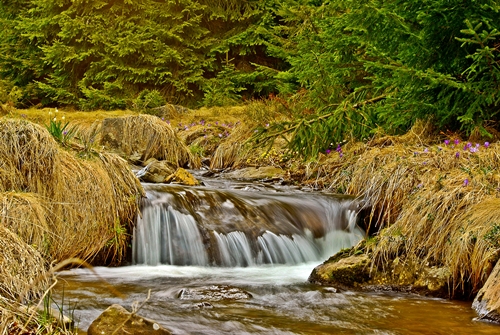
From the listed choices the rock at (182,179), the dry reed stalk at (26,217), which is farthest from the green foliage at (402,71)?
the dry reed stalk at (26,217)

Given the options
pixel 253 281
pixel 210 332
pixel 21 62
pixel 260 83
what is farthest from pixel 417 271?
pixel 21 62

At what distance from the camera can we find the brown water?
3410mm

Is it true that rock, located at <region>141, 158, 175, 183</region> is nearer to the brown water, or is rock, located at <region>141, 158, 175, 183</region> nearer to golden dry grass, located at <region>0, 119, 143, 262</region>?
golden dry grass, located at <region>0, 119, 143, 262</region>

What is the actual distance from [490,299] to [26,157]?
3.59m

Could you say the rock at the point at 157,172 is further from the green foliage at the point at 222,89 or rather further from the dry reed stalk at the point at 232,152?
the green foliage at the point at 222,89

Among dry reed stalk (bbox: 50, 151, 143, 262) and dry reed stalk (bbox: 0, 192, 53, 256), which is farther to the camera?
dry reed stalk (bbox: 50, 151, 143, 262)

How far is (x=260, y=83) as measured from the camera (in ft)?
50.6

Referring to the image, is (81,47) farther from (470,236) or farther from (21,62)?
(470,236)

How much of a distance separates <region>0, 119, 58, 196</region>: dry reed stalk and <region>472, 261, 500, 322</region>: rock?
3335mm

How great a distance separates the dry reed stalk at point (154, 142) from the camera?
960cm

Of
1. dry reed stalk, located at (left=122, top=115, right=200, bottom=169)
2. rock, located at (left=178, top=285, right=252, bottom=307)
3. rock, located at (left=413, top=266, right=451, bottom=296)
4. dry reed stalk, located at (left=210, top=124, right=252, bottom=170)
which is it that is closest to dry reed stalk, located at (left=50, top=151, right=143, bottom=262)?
rock, located at (left=178, top=285, right=252, bottom=307)

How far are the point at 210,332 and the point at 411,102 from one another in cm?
412

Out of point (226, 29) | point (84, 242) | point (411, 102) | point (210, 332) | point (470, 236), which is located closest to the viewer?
point (210, 332)

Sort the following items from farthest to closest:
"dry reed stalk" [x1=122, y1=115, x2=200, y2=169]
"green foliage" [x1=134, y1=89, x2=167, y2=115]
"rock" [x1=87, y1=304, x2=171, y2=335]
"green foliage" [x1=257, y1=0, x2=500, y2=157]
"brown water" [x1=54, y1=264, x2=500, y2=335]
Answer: "green foliage" [x1=134, y1=89, x2=167, y2=115] < "dry reed stalk" [x1=122, y1=115, x2=200, y2=169] < "green foliage" [x1=257, y1=0, x2=500, y2=157] < "brown water" [x1=54, y1=264, x2=500, y2=335] < "rock" [x1=87, y1=304, x2=171, y2=335]
